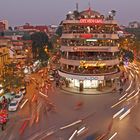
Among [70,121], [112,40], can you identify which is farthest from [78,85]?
[70,121]

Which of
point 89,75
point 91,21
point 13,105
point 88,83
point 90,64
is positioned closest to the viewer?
point 13,105

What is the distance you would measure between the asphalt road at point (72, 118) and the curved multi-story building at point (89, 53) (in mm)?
4487

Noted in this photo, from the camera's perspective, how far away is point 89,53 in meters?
52.2

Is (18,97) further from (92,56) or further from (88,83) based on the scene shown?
(92,56)

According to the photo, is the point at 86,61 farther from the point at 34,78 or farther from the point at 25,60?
the point at 25,60

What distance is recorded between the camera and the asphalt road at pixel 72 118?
1137 inches

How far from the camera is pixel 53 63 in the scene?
281 ft

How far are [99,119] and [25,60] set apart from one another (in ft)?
172

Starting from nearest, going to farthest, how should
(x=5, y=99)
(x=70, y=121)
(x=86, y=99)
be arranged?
(x=70, y=121) → (x=5, y=99) → (x=86, y=99)

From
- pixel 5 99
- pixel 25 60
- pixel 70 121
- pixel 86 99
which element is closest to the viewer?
pixel 70 121

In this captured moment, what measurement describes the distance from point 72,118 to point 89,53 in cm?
2049

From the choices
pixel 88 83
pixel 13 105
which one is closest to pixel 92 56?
pixel 88 83

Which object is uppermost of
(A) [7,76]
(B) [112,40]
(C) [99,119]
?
(B) [112,40]

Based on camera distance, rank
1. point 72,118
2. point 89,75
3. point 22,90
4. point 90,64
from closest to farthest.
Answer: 1. point 72,118
2. point 22,90
3. point 89,75
4. point 90,64
